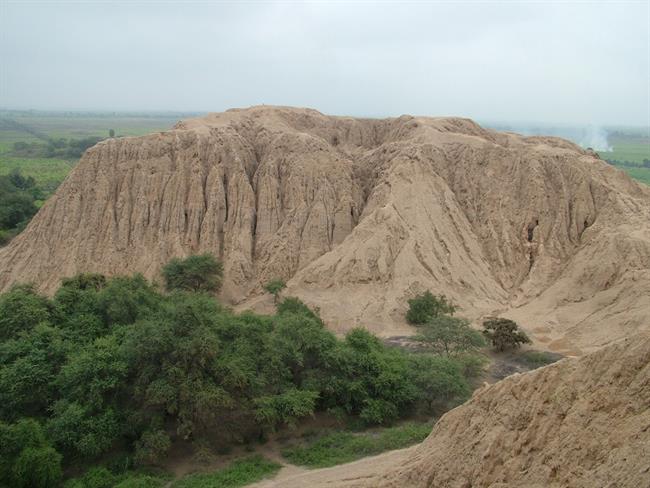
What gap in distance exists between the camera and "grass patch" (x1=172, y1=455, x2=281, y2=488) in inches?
530

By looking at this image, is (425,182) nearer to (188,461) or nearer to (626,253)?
(626,253)

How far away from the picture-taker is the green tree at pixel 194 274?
84.2 ft

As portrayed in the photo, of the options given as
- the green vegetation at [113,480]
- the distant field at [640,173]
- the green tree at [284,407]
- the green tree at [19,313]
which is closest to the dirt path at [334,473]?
the green tree at [284,407]

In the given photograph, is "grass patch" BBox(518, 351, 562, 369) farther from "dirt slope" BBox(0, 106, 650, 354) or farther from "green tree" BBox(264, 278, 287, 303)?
"green tree" BBox(264, 278, 287, 303)

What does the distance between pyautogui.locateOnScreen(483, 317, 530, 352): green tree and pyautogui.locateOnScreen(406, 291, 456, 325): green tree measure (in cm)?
242

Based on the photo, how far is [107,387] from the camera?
15.1 meters

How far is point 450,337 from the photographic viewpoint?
69.3ft

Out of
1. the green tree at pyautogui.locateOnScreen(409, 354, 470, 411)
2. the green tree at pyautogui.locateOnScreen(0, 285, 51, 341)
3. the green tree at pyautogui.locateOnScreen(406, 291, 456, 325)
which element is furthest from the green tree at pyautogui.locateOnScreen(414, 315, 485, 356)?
the green tree at pyautogui.locateOnScreen(0, 285, 51, 341)

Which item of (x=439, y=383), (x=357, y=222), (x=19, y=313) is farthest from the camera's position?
(x=357, y=222)

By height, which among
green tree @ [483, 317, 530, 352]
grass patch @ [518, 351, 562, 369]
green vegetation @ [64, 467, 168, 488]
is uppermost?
green tree @ [483, 317, 530, 352]

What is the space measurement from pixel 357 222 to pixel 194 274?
921 centimetres

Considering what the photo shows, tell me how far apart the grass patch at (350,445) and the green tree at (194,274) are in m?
12.1

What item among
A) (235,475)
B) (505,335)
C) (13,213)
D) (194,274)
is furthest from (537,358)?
(13,213)

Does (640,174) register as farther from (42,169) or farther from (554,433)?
(554,433)
